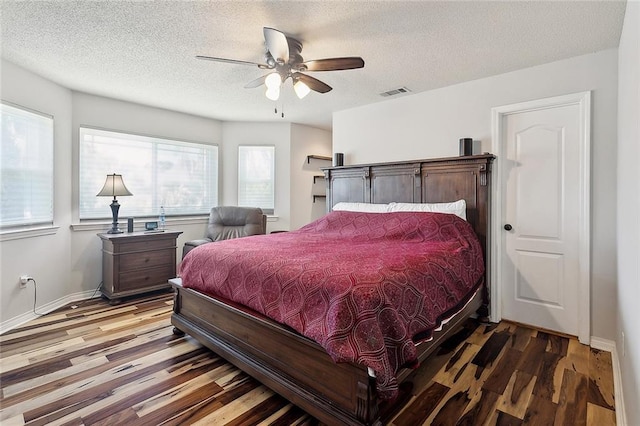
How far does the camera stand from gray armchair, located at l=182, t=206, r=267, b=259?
461 cm

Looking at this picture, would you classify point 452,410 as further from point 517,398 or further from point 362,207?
point 362,207

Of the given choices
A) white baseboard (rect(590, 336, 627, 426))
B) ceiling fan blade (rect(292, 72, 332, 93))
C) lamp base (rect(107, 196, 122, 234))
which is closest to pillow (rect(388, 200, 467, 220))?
white baseboard (rect(590, 336, 627, 426))

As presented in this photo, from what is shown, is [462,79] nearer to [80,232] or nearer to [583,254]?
[583,254]

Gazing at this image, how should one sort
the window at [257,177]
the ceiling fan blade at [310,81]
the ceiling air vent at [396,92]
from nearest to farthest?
the ceiling fan blade at [310,81] → the ceiling air vent at [396,92] → the window at [257,177]

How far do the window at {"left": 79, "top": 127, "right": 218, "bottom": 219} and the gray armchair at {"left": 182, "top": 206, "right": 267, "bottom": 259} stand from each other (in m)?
0.52

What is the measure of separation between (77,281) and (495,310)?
4.72m

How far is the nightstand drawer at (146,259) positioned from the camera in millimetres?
3713

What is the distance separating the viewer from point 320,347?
1.66m

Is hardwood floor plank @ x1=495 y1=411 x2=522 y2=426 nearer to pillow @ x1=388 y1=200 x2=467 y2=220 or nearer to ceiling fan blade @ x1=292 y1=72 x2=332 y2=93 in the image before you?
pillow @ x1=388 y1=200 x2=467 y2=220

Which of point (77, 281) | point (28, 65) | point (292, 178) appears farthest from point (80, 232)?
point (292, 178)

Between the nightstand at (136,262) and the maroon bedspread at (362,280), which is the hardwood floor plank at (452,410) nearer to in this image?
the maroon bedspread at (362,280)

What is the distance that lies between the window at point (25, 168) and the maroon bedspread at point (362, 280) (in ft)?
6.14

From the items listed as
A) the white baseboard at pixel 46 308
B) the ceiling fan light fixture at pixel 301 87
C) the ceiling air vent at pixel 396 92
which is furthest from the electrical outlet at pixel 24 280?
the ceiling air vent at pixel 396 92

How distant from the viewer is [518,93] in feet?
10.0
